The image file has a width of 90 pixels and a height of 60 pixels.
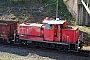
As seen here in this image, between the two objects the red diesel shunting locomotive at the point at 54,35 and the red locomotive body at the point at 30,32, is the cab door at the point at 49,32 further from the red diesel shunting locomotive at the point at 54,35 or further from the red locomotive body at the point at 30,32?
the red locomotive body at the point at 30,32

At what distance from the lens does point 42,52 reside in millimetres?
17516

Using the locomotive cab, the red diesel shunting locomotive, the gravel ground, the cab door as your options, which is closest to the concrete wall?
the red diesel shunting locomotive

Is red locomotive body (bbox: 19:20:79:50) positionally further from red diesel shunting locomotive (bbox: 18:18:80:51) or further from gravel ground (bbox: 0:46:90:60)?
gravel ground (bbox: 0:46:90:60)

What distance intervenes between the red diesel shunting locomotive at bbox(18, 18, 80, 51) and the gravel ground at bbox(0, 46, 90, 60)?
0.64 m

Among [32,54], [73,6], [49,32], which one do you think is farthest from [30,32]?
[73,6]

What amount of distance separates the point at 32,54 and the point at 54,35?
7.69 feet

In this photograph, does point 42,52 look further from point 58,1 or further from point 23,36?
point 58,1

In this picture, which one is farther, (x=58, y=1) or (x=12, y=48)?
(x=58, y=1)

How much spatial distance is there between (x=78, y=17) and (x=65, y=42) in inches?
345

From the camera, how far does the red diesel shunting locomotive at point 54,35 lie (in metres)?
17.0

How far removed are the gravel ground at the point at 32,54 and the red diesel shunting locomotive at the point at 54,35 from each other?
640 mm

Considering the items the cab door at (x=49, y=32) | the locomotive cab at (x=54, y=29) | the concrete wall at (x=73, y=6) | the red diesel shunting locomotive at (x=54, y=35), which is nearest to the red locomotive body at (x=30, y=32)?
the red diesel shunting locomotive at (x=54, y=35)

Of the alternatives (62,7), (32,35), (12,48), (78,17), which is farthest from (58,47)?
(62,7)

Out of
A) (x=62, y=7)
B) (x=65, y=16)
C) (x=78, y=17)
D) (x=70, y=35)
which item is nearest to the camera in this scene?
(x=70, y=35)
